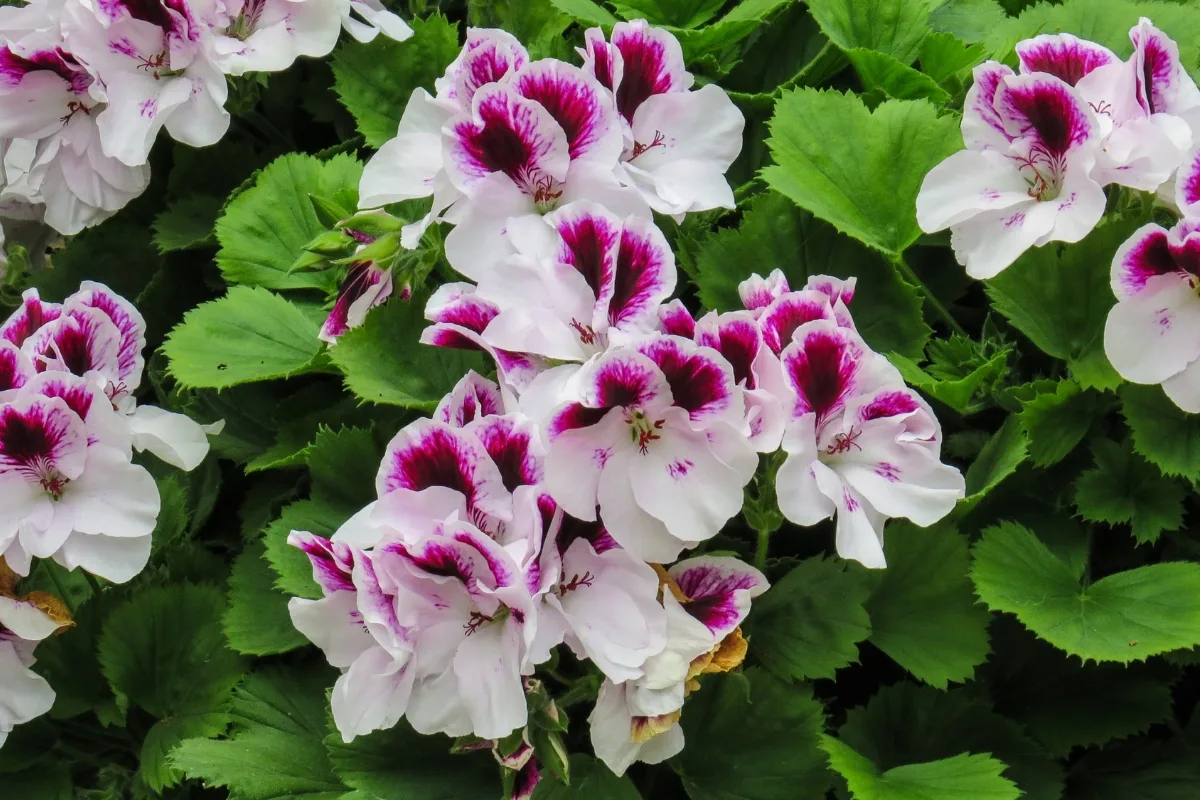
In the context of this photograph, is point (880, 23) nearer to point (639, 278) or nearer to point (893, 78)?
point (893, 78)

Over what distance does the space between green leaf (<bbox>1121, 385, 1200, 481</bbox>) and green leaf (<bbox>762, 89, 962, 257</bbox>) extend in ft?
0.62

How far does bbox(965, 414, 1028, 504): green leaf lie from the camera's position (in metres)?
0.71

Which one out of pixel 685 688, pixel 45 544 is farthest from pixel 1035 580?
pixel 45 544

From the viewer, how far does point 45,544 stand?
29.0 inches

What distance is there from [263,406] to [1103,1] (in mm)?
793

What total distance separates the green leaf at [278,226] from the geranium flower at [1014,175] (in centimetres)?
49

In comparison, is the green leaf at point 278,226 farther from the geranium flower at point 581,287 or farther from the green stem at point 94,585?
the geranium flower at point 581,287

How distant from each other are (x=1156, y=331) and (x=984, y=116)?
0.59 feet

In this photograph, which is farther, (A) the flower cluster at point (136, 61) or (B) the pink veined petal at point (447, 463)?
(A) the flower cluster at point (136, 61)

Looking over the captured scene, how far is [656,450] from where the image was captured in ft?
1.90

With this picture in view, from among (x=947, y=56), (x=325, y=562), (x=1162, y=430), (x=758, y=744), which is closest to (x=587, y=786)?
(x=758, y=744)

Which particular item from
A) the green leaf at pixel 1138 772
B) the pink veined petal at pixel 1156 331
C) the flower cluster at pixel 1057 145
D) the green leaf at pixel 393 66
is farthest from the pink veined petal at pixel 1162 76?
the green leaf at pixel 393 66

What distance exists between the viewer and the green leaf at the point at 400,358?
76 centimetres

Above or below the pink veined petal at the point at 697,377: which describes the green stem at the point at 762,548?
below
